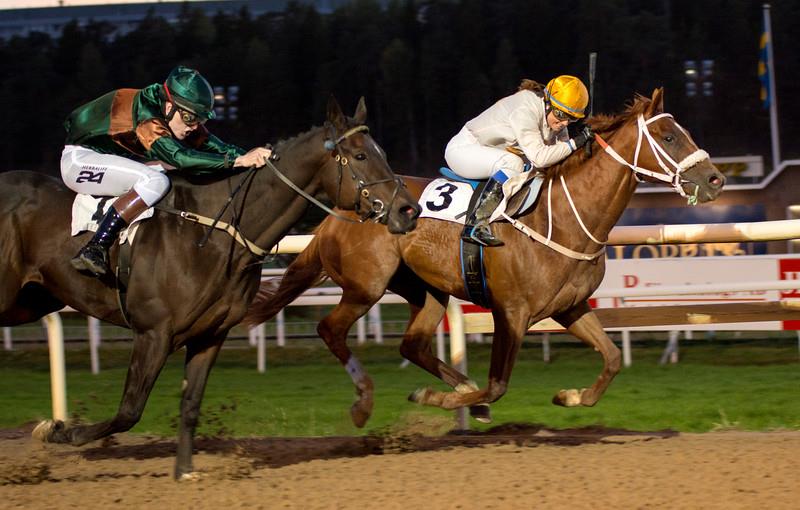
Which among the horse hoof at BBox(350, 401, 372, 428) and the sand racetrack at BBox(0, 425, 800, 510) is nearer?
the sand racetrack at BBox(0, 425, 800, 510)

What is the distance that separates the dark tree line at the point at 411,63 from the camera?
3938 cm

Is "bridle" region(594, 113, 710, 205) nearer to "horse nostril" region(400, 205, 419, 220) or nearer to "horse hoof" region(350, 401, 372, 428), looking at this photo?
"horse nostril" region(400, 205, 419, 220)

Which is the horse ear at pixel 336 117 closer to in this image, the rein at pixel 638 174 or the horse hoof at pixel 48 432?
the rein at pixel 638 174

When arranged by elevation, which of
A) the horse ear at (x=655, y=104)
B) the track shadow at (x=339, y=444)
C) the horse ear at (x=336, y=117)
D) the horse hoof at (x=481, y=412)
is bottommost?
the track shadow at (x=339, y=444)

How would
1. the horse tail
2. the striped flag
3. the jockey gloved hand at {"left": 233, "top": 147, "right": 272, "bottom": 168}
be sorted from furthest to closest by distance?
the striped flag, the horse tail, the jockey gloved hand at {"left": 233, "top": 147, "right": 272, "bottom": 168}

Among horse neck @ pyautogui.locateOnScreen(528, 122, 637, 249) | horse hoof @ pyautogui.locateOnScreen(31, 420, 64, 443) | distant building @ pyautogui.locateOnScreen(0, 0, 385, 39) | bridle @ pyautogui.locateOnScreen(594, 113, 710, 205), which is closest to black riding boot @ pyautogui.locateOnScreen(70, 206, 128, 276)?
horse hoof @ pyautogui.locateOnScreen(31, 420, 64, 443)

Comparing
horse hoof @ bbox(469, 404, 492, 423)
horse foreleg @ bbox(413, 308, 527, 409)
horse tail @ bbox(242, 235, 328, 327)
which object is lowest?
horse hoof @ bbox(469, 404, 492, 423)

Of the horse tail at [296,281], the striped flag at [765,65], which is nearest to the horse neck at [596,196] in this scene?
the horse tail at [296,281]

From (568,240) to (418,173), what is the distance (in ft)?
109

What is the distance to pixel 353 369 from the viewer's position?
539 centimetres

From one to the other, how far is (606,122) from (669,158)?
0.42 meters

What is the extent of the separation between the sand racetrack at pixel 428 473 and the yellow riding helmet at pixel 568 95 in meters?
1.53

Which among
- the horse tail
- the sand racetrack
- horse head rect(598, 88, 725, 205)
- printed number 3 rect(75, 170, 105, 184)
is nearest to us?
the sand racetrack

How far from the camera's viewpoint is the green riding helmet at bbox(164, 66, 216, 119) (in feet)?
14.3
